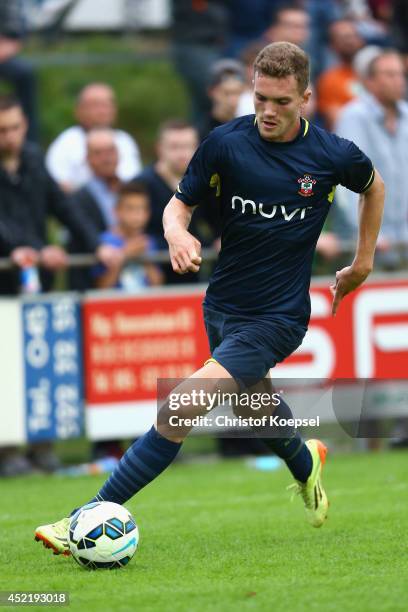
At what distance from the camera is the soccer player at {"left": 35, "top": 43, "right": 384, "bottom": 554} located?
6.60 metres

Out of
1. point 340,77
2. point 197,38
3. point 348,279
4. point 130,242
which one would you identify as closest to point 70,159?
point 130,242

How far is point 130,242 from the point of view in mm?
11602

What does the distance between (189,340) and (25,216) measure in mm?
1797

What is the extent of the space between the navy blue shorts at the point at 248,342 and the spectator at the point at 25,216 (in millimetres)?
4280

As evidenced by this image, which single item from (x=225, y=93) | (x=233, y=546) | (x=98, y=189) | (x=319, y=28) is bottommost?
(x=233, y=546)

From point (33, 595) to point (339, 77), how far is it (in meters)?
10.1

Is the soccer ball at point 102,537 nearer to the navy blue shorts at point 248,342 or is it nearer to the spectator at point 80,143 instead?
the navy blue shorts at point 248,342

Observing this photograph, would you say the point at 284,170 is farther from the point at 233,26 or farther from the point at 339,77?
the point at 233,26

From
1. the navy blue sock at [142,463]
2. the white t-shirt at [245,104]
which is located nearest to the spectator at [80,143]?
the white t-shirt at [245,104]

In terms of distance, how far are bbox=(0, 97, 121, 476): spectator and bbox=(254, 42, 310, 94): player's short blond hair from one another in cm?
469

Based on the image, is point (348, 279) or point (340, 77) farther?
point (340, 77)

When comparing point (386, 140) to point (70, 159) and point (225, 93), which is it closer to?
point (225, 93)

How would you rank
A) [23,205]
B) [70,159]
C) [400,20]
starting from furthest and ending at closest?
[400,20] → [70,159] → [23,205]

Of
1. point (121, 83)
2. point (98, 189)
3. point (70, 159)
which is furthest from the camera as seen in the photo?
point (121, 83)
